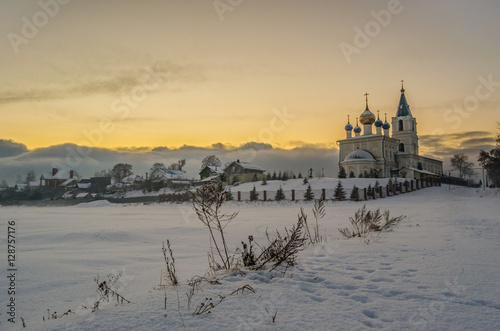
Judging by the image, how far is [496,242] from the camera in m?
5.95

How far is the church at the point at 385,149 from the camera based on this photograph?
161 feet

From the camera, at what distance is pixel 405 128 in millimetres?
63375

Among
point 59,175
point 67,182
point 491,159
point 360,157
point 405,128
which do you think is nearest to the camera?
point 491,159

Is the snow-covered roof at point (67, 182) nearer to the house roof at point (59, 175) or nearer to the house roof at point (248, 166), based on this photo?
the house roof at point (59, 175)

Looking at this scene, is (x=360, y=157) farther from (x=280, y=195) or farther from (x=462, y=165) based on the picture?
(x=462, y=165)

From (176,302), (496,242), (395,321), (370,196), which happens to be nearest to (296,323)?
(395,321)

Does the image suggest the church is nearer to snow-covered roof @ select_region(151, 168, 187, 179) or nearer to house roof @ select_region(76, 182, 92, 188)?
snow-covered roof @ select_region(151, 168, 187, 179)

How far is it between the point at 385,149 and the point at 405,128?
13.2m

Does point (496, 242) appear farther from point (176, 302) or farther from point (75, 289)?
point (75, 289)

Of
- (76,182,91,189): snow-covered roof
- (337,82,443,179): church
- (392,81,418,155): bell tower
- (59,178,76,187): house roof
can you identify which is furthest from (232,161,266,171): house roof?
(59,178,76,187): house roof

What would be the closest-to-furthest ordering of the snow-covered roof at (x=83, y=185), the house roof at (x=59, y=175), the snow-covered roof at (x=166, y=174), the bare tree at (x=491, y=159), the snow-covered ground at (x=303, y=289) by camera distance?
the snow-covered ground at (x=303, y=289)
the bare tree at (x=491, y=159)
the snow-covered roof at (x=166, y=174)
the snow-covered roof at (x=83, y=185)
the house roof at (x=59, y=175)

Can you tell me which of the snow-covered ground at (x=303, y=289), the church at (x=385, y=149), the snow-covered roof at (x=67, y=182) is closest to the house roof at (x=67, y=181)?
the snow-covered roof at (x=67, y=182)

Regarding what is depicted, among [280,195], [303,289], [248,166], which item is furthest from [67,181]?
[303,289]

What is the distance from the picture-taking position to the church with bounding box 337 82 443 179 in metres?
49.2
